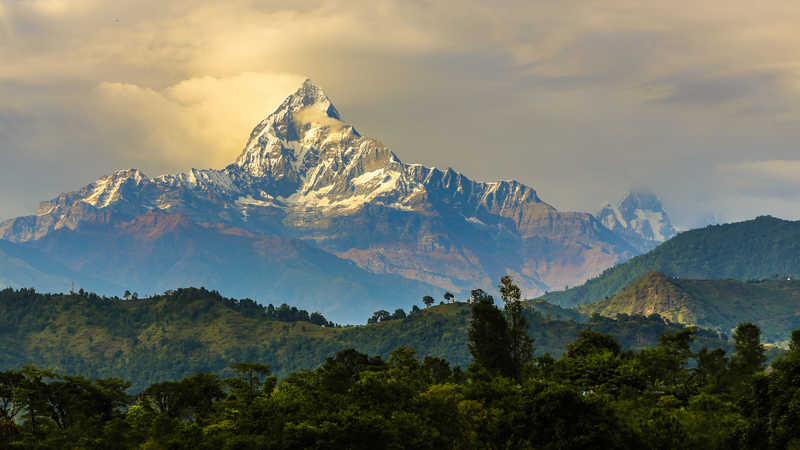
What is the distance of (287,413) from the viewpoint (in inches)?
3991

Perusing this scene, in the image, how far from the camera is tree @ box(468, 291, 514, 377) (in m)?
179

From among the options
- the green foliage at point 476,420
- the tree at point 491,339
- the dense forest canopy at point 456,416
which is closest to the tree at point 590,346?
the tree at point 491,339

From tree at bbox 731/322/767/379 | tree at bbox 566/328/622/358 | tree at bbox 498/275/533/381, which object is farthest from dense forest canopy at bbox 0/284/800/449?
tree at bbox 566/328/622/358

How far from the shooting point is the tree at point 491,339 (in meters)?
179

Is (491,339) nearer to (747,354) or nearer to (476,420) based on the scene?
(747,354)

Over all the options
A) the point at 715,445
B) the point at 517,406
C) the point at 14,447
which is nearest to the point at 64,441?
the point at 14,447

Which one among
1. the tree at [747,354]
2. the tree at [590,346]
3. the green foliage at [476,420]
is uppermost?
the tree at [590,346]

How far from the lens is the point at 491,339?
7092 inches

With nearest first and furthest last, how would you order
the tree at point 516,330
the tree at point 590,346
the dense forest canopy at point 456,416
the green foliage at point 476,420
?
the green foliage at point 476,420, the dense forest canopy at point 456,416, the tree at point 516,330, the tree at point 590,346

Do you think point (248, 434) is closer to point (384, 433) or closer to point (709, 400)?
point (384, 433)

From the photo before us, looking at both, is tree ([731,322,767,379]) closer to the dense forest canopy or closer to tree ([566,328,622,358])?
tree ([566,328,622,358])

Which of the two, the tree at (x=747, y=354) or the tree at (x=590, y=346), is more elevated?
the tree at (x=590, y=346)

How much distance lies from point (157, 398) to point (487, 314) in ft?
237

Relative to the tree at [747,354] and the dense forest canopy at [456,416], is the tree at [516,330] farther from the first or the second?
the tree at [747,354]
